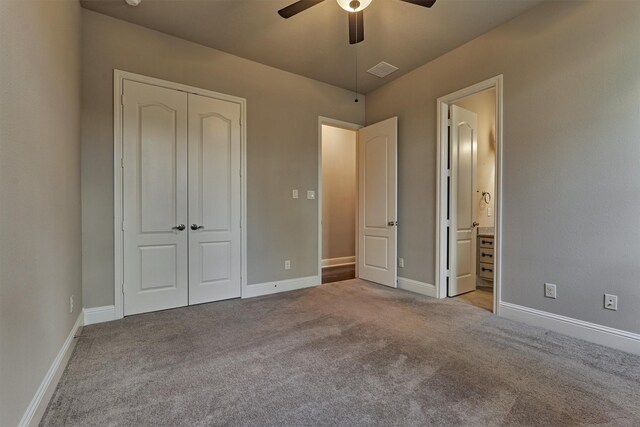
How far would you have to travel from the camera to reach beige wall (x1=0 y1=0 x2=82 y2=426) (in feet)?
3.98

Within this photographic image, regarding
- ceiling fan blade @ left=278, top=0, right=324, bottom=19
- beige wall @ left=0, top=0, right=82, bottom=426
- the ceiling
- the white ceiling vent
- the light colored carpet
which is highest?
the ceiling

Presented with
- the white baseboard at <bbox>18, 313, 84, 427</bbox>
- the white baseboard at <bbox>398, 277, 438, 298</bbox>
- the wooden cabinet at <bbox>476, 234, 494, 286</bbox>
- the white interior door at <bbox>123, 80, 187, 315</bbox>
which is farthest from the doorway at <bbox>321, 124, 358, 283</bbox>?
the white baseboard at <bbox>18, 313, 84, 427</bbox>

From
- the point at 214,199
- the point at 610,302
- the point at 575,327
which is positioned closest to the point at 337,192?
the point at 214,199

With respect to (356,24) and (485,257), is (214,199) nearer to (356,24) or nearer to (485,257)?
(356,24)

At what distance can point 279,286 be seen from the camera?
3.90 meters

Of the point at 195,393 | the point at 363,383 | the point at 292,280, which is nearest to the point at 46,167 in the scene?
the point at 195,393

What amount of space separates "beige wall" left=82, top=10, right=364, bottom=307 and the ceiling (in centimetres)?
19

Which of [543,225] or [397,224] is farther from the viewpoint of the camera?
[397,224]

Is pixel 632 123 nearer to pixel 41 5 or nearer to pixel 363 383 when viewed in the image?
pixel 363 383

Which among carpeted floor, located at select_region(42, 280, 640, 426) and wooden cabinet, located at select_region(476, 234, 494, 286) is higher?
wooden cabinet, located at select_region(476, 234, 494, 286)

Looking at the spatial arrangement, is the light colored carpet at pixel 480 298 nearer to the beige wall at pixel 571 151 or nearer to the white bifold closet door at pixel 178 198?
the beige wall at pixel 571 151

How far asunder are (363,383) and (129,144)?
9.97 feet

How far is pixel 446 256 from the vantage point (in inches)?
144

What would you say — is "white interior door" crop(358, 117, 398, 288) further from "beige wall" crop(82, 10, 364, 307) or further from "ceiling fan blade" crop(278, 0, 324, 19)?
"ceiling fan blade" crop(278, 0, 324, 19)
